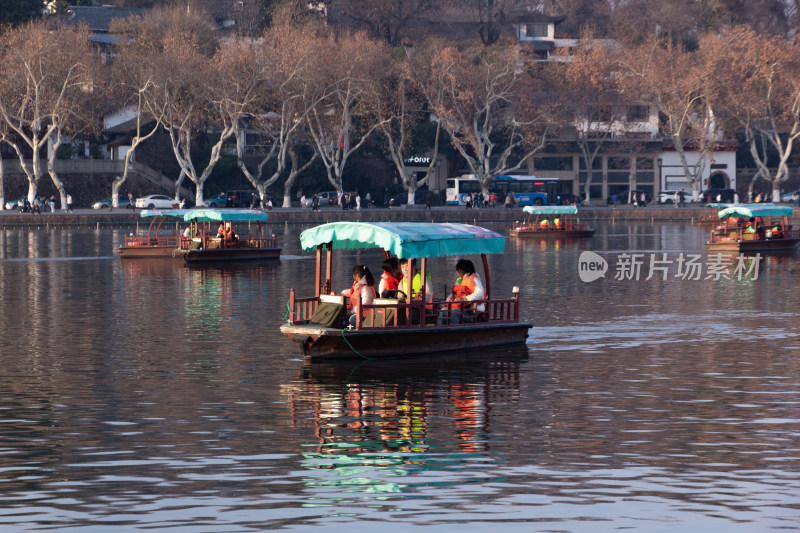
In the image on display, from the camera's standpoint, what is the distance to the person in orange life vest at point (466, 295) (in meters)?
21.4

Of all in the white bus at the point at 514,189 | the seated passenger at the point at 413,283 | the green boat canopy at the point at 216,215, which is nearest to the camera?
the seated passenger at the point at 413,283

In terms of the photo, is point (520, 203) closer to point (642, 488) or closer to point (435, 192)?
point (435, 192)

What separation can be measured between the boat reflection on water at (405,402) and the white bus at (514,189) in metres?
79.6

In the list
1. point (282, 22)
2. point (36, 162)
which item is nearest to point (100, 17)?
point (282, 22)

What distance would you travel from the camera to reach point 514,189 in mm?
103500

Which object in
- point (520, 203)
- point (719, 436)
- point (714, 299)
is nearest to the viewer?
point (719, 436)

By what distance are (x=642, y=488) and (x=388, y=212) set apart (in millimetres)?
70936

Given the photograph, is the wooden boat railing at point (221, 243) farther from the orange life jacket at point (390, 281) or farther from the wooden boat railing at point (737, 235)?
the orange life jacket at point (390, 281)

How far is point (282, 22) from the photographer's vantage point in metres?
97.0

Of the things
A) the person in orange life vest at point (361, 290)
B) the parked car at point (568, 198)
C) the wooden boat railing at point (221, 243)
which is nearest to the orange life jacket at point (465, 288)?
the person in orange life vest at point (361, 290)

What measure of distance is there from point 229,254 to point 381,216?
1374 inches

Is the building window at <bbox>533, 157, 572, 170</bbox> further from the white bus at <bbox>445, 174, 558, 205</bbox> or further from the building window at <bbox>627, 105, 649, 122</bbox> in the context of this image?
the building window at <bbox>627, 105, 649, 122</bbox>

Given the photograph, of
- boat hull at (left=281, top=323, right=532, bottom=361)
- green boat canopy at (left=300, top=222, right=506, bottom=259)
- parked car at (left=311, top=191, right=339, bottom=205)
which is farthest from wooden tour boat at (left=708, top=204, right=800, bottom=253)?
parked car at (left=311, top=191, right=339, bottom=205)

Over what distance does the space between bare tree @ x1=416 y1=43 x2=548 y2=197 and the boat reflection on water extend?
65.7 metres
